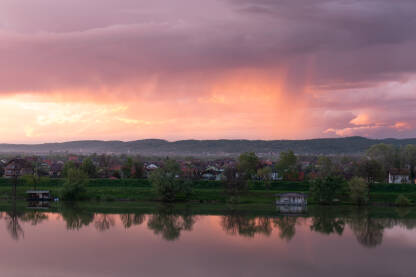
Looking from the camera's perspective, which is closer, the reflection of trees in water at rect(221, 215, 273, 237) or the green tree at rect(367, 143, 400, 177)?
the reflection of trees in water at rect(221, 215, 273, 237)

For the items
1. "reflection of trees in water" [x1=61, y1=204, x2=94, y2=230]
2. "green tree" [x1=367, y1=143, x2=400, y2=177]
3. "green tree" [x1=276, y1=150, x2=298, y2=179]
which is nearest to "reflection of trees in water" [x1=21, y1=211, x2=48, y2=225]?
"reflection of trees in water" [x1=61, y1=204, x2=94, y2=230]

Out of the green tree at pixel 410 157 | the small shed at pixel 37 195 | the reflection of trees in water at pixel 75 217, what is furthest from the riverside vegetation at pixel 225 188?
the green tree at pixel 410 157

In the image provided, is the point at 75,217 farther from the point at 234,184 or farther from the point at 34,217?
the point at 234,184

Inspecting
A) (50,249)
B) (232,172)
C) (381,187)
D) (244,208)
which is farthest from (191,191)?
(50,249)

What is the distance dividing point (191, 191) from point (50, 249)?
3160 cm

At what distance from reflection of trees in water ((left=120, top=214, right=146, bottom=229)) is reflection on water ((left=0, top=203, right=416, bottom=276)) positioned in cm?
9

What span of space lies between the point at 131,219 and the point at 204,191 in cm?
2018

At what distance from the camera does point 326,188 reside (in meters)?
58.8

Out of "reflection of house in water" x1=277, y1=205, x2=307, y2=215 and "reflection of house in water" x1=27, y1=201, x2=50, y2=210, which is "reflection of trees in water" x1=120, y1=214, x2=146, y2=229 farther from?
"reflection of house in water" x1=277, y1=205, x2=307, y2=215

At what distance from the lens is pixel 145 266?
27312mm

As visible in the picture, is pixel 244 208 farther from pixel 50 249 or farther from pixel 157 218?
pixel 50 249

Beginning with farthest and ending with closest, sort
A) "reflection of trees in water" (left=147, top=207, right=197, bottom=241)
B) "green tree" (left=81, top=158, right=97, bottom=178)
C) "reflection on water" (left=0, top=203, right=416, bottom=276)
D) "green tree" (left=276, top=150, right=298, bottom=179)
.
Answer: "green tree" (left=276, top=150, right=298, bottom=179), "green tree" (left=81, top=158, right=97, bottom=178), "reflection of trees in water" (left=147, top=207, right=197, bottom=241), "reflection on water" (left=0, top=203, right=416, bottom=276)

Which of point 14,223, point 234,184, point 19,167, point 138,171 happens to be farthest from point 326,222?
point 19,167

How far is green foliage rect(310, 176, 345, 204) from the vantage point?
193ft
